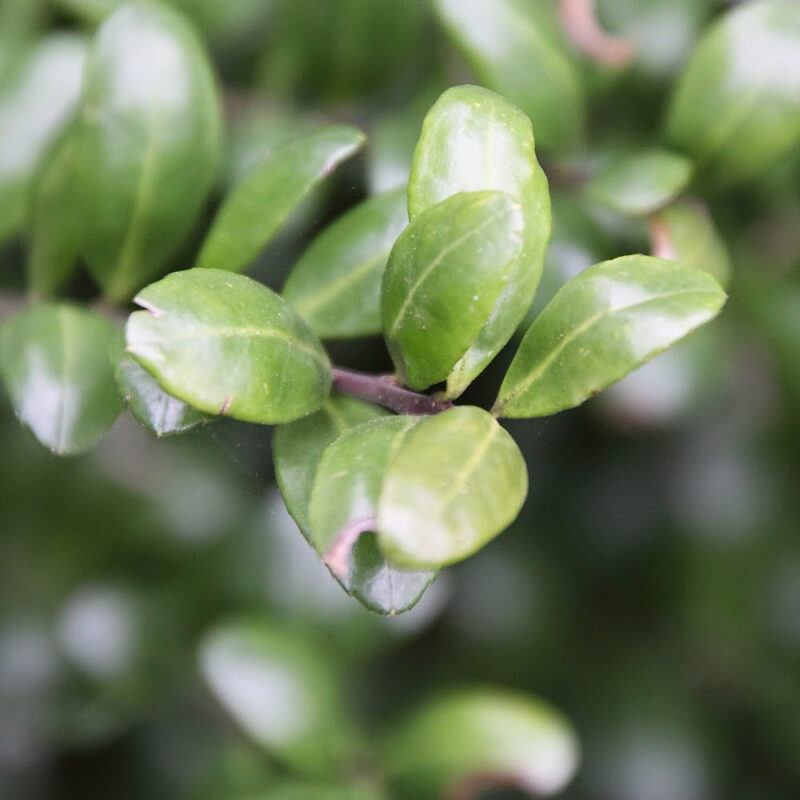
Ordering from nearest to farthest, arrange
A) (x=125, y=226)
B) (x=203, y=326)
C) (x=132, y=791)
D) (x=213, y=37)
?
(x=203, y=326), (x=125, y=226), (x=213, y=37), (x=132, y=791)

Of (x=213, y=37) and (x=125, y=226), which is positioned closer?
(x=125, y=226)

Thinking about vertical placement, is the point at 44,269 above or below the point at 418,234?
below

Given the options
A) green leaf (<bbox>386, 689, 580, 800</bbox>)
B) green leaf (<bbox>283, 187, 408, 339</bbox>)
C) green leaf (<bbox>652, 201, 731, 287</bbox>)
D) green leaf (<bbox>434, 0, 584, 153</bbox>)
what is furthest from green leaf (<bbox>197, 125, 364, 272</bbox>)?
green leaf (<bbox>386, 689, 580, 800</bbox>)

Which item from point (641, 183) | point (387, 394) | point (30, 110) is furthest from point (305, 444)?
point (30, 110)

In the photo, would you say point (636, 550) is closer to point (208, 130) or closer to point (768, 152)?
point (768, 152)

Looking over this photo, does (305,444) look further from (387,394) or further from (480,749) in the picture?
(480,749)

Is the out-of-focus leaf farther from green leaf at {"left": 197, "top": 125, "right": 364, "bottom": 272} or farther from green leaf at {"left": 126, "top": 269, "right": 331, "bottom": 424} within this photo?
green leaf at {"left": 126, "top": 269, "right": 331, "bottom": 424}

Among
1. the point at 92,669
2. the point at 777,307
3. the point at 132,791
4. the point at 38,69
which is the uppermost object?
the point at 38,69

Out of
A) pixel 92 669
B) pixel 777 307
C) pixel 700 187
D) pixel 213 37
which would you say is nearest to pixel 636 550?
pixel 777 307
